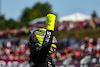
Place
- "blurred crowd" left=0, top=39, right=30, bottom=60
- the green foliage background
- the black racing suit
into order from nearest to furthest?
the black racing suit, "blurred crowd" left=0, top=39, right=30, bottom=60, the green foliage background

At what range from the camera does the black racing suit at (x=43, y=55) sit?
3730mm

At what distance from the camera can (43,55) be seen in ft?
12.6

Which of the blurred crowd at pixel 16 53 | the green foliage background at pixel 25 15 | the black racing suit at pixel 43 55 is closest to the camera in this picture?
the black racing suit at pixel 43 55

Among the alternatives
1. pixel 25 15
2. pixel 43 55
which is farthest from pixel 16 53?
pixel 25 15

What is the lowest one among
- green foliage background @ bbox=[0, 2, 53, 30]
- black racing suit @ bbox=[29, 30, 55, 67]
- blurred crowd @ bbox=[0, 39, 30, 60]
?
blurred crowd @ bbox=[0, 39, 30, 60]

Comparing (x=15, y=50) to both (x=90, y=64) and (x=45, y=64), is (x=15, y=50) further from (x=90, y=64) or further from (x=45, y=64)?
(x=45, y=64)

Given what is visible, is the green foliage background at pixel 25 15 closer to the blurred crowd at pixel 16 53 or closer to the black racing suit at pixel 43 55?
the blurred crowd at pixel 16 53

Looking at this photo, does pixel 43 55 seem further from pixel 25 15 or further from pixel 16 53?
pixel 25 15

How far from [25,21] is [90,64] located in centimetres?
8559

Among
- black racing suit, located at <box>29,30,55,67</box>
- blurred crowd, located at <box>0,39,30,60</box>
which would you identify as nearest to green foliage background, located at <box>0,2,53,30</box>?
blurred crowd, located at <box>0,39,30,60</box>

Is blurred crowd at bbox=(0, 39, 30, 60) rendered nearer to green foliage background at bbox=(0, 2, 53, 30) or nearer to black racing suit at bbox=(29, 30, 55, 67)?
black racing suit at bbox=(29, 30, 55, 67)

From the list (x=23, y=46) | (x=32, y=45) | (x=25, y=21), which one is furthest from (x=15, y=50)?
(x=25, y=21)

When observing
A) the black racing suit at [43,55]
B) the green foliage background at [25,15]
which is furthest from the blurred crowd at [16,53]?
the green foliage background at [25,15]

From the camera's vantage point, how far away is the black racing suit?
3.73 metres
